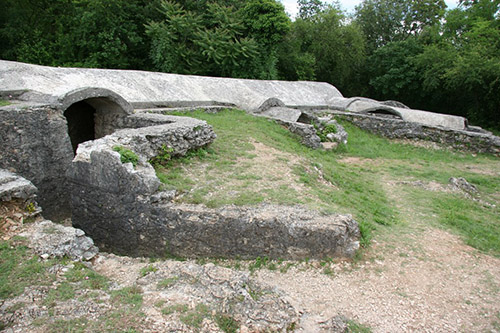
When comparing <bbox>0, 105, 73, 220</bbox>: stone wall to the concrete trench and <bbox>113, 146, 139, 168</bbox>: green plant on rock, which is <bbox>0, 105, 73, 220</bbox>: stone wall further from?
<bbox>113, 146, 139, 168</bbox>: green plant on rock

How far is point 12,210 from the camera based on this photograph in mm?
4676

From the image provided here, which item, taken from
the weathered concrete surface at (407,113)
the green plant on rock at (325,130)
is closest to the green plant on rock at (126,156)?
the green plant on rock at (325,130)

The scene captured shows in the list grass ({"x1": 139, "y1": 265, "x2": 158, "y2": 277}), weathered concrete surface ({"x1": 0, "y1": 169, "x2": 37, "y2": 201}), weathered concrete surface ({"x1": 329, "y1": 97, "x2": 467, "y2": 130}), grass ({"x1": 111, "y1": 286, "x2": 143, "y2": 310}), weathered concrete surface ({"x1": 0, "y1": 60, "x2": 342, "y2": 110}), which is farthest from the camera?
weathered concrete surface ({"x1": 329, "y1": 97, "x2": 467, "y2": 130})

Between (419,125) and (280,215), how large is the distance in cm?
1063

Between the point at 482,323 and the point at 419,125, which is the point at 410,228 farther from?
the point at 419,125

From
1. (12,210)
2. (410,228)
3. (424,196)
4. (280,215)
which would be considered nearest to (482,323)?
(410,228)

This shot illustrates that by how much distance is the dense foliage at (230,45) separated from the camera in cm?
1645

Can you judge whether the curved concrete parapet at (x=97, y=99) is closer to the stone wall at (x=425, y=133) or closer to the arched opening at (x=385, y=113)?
Result: the stone wall at (x=425, y=133)

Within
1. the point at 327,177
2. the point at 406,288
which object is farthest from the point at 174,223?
the point at 327,177

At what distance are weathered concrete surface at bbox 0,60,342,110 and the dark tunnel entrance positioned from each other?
28.2 inches

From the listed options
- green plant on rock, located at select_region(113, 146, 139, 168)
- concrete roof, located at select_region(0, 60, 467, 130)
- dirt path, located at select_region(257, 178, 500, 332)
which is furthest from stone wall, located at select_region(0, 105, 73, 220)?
dirt path, located at select_region(257, 178, 500, 332)

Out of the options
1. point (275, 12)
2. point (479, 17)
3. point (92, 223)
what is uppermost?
point (479, 17)

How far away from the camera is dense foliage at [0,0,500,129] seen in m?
16.5

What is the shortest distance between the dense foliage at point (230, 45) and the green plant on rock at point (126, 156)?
1167cm
